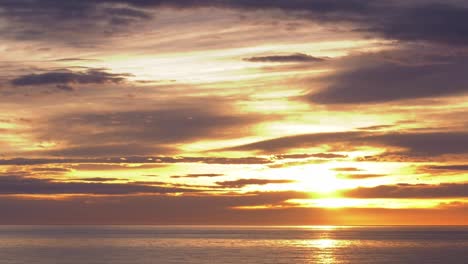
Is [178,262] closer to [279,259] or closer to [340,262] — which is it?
[279,259]

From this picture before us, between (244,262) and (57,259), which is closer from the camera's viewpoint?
(244,262)

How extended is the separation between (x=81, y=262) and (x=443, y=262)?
6640 centimetres

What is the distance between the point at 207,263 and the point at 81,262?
23946 mm

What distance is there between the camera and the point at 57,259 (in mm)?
134000

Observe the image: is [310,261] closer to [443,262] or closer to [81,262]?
[443,262]

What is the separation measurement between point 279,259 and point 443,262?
30.2m

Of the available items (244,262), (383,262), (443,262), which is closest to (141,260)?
(244,262)

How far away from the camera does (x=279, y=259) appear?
5221 inches

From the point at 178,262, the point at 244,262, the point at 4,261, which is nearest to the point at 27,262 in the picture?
the point at 4,261

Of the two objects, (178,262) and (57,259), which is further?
(57,259)

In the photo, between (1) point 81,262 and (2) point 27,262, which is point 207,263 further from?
(2) point 27,262

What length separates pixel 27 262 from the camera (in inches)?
4887

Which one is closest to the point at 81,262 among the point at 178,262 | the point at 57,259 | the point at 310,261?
the point at 57,259

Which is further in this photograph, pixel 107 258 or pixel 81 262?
pixel 107 258
